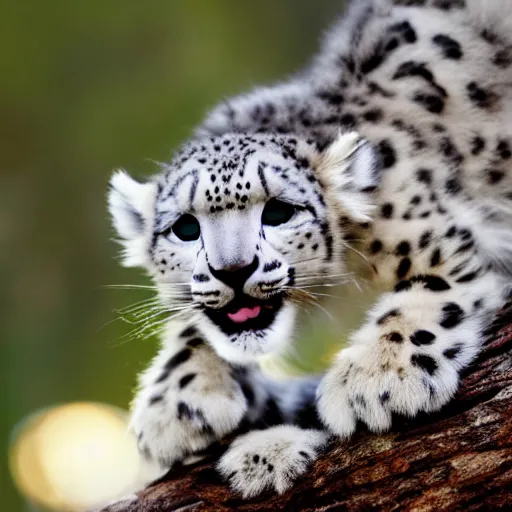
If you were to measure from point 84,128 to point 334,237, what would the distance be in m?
6.12

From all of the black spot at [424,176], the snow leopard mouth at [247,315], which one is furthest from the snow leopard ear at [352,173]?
the snow leopard mouth at [247,315]

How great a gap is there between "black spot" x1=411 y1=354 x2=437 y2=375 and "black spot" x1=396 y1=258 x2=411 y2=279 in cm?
43

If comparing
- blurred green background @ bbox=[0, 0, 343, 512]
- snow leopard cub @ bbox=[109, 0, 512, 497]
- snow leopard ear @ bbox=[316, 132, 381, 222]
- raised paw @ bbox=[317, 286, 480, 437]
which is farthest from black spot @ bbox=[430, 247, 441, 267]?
blurred green background @ bbox=[0, 0, 343, 512]

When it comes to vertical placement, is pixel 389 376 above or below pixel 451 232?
below

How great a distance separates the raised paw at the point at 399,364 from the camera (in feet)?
8.84

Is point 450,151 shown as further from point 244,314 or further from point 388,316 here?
point 244,314

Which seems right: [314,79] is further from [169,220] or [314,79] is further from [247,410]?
[247,410]

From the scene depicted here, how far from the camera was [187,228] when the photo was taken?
3.14 metres

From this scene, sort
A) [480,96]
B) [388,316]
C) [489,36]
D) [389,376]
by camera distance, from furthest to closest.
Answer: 1. [489,36]
2. [480,96]
3. [388,316]
4. [389,376]

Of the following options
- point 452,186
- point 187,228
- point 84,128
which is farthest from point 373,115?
point 84,128

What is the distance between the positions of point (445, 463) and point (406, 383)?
0.84 feet

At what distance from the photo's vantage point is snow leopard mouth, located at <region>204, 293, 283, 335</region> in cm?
296

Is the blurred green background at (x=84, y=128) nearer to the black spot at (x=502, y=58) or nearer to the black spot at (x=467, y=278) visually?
the black spot at (x=502, y=58)

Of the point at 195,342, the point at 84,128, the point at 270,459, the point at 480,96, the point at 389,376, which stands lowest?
the point at 270,459
